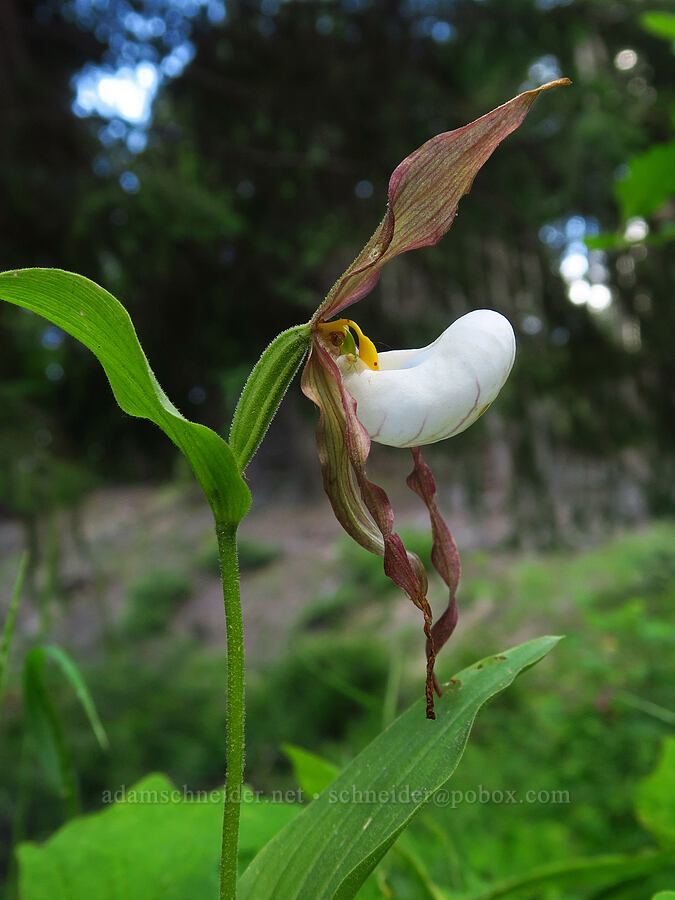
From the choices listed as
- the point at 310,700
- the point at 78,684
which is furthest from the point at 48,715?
the point at 310,700

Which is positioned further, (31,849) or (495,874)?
(495,874)

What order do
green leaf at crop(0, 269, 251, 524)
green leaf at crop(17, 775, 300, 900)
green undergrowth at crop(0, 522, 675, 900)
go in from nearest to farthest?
green leaf at crop(0, 269, 251, 524) < green leaf at crop(17, 775, 300, 900) < green undergrowth at crop(0, 522, 675, 900)

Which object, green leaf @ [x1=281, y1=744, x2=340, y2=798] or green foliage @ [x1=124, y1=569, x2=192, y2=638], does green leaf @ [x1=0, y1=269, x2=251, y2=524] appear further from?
green foliage @ [x1=124, y1=569, x2=192, y2=638]

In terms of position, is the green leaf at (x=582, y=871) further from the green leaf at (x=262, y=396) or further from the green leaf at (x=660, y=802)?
the green leaf at (x=262, y=396)

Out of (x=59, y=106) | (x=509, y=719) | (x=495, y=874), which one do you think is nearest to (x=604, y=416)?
(x=509, y=719)

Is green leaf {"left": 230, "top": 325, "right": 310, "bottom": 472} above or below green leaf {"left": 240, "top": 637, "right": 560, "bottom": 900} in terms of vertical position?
above

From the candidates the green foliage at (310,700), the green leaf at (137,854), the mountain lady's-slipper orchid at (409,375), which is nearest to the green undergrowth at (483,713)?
the green foliage at (310,700)

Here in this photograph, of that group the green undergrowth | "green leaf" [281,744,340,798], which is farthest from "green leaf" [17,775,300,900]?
the green undergrowth

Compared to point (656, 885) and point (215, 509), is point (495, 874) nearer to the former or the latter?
point (656, 885)
